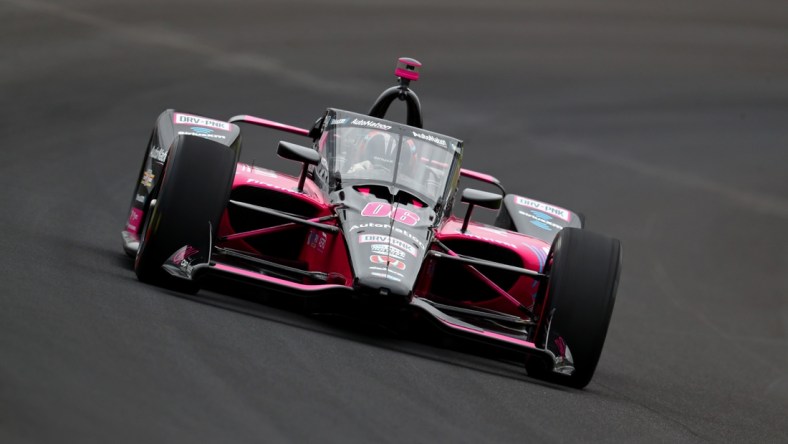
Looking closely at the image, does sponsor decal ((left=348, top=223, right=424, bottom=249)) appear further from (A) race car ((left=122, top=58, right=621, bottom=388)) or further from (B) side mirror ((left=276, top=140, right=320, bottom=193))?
(B) side mirror ((left=276, top=140, right=320, bottom=193))

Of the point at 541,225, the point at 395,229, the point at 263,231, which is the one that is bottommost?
the point at 263,231

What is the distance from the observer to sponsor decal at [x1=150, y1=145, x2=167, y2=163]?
37.1ft

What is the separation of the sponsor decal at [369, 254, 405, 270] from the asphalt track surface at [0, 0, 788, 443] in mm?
527

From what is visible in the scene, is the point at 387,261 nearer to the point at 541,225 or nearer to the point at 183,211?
the point at 183,211

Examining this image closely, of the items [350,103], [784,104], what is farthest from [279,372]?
[784,104]

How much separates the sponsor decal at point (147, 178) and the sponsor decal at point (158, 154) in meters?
0.12

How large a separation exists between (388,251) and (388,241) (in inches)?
6.4

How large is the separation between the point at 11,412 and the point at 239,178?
5.02 meters

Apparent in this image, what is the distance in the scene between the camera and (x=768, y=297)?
15359 mm

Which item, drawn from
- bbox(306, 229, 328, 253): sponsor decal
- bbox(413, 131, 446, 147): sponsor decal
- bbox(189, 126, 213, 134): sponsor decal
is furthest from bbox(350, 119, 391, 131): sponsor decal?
bbox(189, 126, 213, 134): sponsor decal

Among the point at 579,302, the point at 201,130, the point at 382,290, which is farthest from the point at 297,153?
the point at 579,302

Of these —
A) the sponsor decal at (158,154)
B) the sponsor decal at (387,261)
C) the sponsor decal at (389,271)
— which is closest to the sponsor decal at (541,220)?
the sponsor decal at (158,154)

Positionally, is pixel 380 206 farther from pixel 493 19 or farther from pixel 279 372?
pixel 493 19

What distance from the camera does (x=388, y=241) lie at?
9281 millimetres
